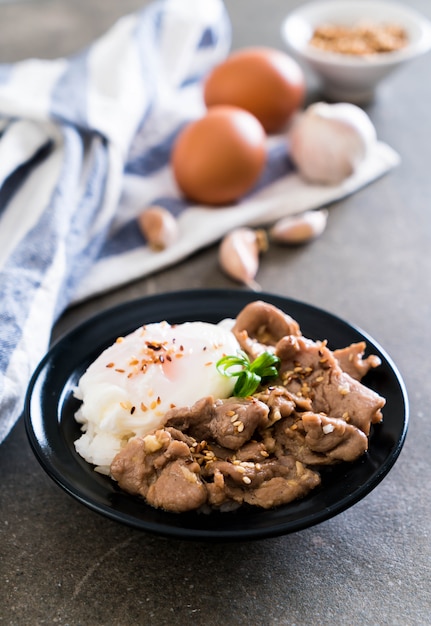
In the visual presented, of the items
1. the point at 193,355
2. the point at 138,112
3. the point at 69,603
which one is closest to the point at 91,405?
the point at 193,355

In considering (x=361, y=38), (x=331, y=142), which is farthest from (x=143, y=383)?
(x=361, y=38)

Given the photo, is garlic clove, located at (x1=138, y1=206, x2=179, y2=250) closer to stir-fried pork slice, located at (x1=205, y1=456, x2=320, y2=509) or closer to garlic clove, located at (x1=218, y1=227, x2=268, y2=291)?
garlic clove, located at (x1=218, y1=227, x2=268, y2=291)

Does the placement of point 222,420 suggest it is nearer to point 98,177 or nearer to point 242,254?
point 242,254

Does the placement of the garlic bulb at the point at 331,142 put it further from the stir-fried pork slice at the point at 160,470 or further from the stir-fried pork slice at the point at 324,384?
the stir-fried pork slice at the point at 160,470

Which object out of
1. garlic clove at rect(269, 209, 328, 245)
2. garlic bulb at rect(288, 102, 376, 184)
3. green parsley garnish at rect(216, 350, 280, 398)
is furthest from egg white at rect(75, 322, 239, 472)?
garlic bulb at rect(288, 102, 376, 184)

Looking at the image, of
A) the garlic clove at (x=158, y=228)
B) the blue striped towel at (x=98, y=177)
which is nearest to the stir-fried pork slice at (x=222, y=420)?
the blue striped towel at (x=98, y=177)

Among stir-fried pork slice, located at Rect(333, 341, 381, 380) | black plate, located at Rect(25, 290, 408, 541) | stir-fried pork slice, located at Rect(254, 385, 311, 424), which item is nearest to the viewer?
black plate, located at Rect(25, 290, 408, 541)
